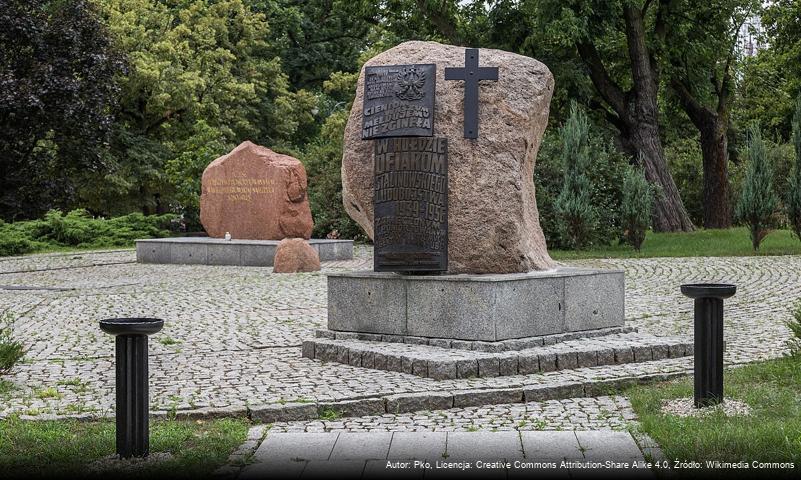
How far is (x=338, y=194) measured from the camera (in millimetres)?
30453

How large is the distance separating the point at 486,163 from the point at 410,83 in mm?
1047

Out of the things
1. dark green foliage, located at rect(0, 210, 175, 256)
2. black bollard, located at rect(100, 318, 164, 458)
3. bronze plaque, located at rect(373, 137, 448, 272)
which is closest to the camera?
black bollard, located at rect(100, 318, 164, 458)

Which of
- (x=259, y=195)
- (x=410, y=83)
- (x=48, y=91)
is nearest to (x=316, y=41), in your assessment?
(x=259, y=195)

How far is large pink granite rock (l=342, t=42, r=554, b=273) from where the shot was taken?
32.6 feet

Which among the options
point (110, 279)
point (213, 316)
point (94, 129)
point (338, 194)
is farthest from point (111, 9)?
point (213, 316)

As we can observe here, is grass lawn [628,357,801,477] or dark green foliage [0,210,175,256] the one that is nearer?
grass lawn [628,357,801,477]

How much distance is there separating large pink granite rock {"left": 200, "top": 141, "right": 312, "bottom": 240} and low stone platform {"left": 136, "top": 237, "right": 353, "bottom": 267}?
0.51 m

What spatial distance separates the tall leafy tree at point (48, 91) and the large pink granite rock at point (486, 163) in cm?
1226

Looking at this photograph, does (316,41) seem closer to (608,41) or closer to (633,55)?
(608,41)

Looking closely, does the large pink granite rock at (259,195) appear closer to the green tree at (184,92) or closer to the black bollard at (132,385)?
the green tree at (184,92)

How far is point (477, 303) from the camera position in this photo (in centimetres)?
934

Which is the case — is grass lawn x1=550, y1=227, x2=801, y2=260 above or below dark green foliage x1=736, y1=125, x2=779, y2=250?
below

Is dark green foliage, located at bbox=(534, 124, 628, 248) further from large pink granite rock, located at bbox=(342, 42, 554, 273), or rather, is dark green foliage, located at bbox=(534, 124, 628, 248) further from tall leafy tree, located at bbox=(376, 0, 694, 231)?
large pink granite rock, located at bbox=(342, 42, 554, 273)

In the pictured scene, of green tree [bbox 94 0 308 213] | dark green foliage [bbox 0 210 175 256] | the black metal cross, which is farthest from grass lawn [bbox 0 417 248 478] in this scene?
green tree [bbox 94 0 308 213]
